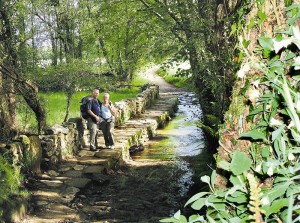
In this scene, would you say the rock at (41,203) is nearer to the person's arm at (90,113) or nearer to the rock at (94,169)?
the rock at (94,169)

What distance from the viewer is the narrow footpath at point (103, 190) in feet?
23.0

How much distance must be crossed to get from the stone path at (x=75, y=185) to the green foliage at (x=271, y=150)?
19.0 feet

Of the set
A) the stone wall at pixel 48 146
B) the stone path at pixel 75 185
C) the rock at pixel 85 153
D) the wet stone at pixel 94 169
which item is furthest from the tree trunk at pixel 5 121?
the wet stone at pixel 94 169

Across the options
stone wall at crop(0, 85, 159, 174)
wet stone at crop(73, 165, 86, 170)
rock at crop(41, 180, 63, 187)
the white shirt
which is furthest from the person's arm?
rock at crop(41, 180, 63, 187)

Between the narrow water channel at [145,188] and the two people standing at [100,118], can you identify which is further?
the two people standing at [100,118]

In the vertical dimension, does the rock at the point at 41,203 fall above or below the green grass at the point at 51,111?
below

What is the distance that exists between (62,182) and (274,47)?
25.1 feet

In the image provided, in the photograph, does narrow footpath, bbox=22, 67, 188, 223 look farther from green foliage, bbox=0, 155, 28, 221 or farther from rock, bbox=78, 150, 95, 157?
green foliage, bbox=0, 155, 28, 221

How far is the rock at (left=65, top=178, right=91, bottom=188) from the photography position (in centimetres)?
834

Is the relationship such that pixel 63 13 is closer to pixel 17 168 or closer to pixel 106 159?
pixel 106 159

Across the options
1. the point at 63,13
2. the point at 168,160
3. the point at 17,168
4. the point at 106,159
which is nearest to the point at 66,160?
the point at 106,159

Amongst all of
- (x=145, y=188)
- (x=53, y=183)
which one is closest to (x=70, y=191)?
(x=53, y=183)

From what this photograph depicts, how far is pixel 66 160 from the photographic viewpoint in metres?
9.99

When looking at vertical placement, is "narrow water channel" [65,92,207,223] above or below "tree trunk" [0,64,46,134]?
below
